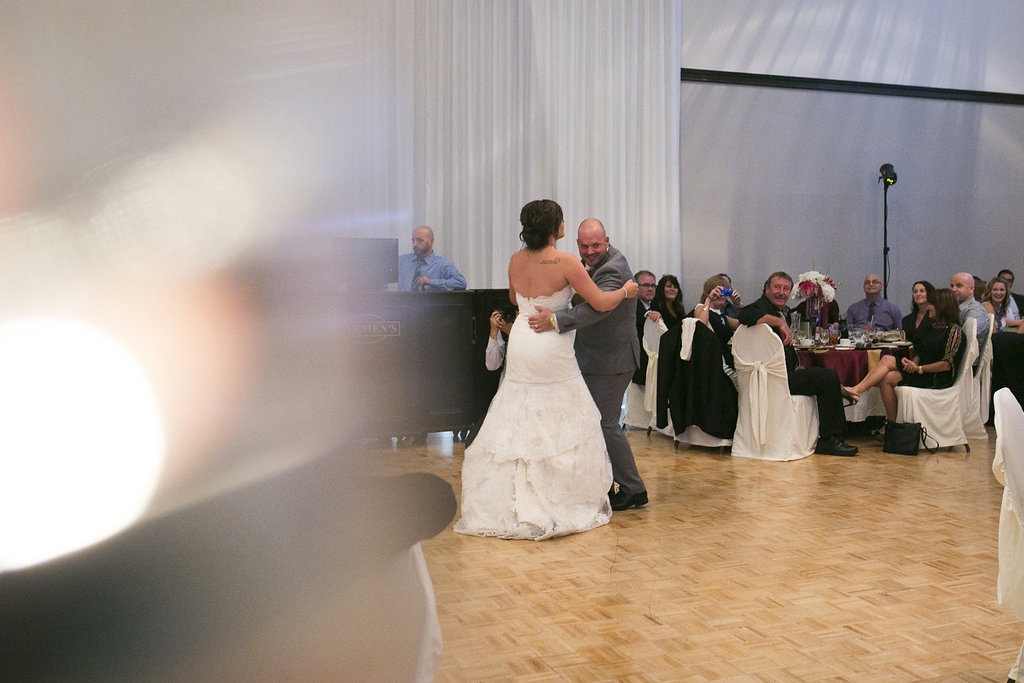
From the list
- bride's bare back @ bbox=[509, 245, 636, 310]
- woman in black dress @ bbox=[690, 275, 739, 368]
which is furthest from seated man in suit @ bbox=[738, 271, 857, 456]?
bride's bare back @ bbox=[509, 245, 636, 310]

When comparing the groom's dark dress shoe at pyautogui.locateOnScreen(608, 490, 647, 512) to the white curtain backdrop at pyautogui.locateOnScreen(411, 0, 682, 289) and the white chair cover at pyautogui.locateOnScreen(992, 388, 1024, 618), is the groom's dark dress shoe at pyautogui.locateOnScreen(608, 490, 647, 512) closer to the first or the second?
the white chair cover at pyautogui.locateOnScreen(992, 388, 1024, 618)

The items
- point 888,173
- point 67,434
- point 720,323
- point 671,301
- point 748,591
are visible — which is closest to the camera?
point 67,434

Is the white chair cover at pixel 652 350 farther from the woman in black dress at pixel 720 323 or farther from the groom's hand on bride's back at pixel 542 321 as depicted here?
the groom's hand on bride's back at pixel 542 321

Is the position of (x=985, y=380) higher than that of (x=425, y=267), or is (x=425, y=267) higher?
(x=425, y=267)

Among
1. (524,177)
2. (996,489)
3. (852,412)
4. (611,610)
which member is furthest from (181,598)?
(524,177)

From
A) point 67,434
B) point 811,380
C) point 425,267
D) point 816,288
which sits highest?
point 67,434

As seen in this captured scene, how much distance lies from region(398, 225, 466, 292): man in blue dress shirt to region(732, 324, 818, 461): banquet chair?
2.20 meters

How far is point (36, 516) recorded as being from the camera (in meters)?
0.39

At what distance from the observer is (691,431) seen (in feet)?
21.7

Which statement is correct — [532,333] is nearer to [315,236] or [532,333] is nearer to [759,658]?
[759,658]

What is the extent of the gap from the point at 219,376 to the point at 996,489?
554 cm

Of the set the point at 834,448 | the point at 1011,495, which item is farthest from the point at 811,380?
the point at 1011,495

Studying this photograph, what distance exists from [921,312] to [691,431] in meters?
2.09

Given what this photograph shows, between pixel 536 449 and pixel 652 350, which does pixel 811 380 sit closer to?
pixel 652 350
